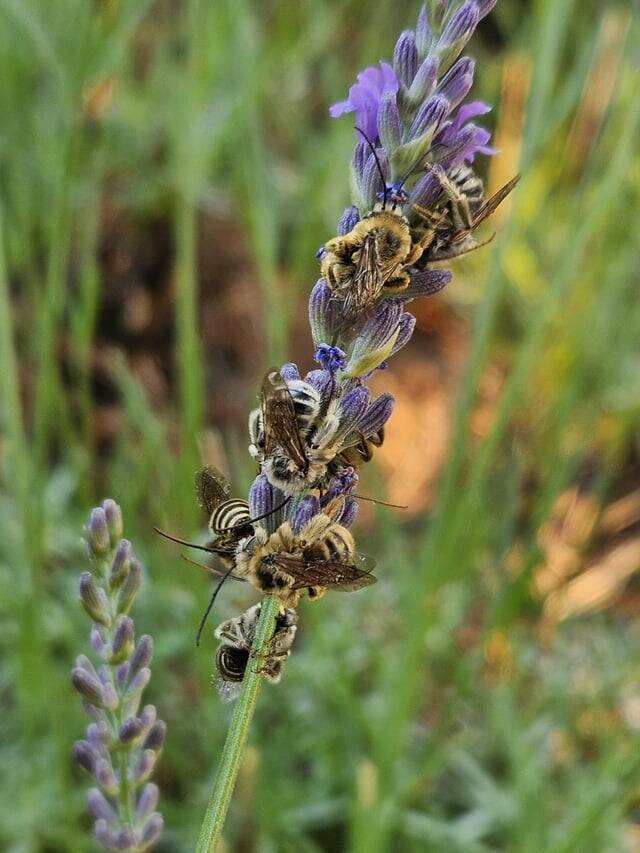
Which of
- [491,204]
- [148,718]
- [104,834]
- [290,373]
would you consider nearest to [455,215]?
[491,204]

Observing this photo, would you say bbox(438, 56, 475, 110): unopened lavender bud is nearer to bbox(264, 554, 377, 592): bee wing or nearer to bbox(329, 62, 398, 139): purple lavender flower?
bbox(329, 62, 398, 139): purple lavender flower

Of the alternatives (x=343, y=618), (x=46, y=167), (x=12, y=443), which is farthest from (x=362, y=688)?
(x=46, y=167)

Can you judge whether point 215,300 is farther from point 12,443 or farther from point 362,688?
point 12,443

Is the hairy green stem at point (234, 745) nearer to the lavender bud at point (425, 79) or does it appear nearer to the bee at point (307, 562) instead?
the bee at point (307, 562)

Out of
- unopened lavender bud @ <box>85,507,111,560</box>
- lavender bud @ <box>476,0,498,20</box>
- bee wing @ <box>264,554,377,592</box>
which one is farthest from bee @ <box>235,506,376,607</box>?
lavender bud @ <box>476,0,498,20</box>

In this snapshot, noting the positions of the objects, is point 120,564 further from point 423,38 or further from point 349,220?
point 423,38

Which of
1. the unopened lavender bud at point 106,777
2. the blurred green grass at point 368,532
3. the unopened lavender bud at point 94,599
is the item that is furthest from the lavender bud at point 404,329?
the blurred green grass at point 368,532
